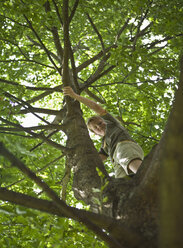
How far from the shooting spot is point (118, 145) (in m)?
3.33

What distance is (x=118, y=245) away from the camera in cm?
125

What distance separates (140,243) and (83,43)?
7.83 meters

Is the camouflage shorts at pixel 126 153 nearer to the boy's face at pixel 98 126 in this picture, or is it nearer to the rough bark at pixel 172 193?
the boy's face at pixel 98 126

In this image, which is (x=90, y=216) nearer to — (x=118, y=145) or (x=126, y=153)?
(x=126, y=153)

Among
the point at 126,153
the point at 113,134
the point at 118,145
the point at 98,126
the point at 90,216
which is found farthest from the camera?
the point at 98,126

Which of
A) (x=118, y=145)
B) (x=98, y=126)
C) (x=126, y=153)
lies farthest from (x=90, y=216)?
(x=98, y=126)

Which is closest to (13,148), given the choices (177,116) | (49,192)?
(49,192)

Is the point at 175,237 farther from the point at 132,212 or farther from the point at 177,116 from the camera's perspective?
the point at 132,212

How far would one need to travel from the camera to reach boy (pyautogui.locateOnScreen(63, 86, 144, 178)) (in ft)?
9.66

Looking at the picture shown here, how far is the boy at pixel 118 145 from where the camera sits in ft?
9.66

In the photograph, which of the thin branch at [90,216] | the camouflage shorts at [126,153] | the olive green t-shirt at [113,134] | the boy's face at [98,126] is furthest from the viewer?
the boy's face at [98,126]

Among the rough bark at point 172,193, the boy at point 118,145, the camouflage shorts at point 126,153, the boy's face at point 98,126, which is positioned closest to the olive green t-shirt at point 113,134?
the boy at point 118,145

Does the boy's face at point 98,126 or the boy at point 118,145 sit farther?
the boy's face at point 98,126

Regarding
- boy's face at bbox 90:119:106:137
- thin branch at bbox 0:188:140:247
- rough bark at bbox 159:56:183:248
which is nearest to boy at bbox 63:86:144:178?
boy's face at bbox 90:119:106:137
